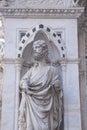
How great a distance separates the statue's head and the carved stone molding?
0.96 meters

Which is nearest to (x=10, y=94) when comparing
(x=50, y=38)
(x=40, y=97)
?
(x=40, y=97)

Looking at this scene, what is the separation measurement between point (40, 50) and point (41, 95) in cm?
90

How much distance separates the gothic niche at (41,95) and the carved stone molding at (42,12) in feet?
2.63

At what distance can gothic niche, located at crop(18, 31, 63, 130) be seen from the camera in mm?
6879

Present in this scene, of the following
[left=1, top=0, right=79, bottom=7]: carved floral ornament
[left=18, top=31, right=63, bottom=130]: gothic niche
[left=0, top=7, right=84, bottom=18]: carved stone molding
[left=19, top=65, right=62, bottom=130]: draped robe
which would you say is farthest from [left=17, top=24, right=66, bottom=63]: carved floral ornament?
[left=19, top=65, right=62, bottom=130]: draped robe

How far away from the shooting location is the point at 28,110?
694 cm

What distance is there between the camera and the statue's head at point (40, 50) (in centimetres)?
725

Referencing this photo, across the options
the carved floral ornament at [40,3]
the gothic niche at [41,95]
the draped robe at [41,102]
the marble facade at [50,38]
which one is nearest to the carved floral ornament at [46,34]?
the marble facade at [50,38]

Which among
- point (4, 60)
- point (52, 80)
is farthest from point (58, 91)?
point (4, 60)

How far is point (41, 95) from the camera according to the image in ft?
22.8

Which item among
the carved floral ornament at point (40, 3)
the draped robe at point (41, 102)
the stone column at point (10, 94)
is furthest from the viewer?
the carved floral ornament at point (40, 3)

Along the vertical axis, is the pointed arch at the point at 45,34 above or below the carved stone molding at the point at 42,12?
below

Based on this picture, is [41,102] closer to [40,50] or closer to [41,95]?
[41,95]

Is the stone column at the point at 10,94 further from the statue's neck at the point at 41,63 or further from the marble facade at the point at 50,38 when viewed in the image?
the statue's neck at the point at 41,63
